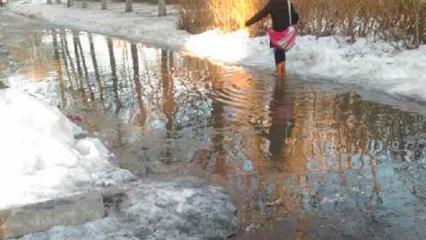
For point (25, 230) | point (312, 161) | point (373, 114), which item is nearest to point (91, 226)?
point (25, 230)

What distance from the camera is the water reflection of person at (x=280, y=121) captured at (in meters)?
7.25

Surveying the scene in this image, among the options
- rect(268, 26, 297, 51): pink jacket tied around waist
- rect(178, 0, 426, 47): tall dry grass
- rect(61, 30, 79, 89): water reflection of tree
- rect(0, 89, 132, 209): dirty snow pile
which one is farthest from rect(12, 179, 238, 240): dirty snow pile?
rect(178, 0, 426, 47): tall dry grass

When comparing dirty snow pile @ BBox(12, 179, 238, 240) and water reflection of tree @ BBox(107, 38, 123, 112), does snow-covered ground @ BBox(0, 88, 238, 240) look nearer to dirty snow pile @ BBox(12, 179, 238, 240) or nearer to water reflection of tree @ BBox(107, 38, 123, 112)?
dirty snow pile @ BBox(12, 179, 238, 240)

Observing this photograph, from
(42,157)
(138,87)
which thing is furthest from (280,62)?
(42,157)

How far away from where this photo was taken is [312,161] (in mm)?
6574

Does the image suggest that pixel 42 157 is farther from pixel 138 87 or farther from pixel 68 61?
pixel 68 61

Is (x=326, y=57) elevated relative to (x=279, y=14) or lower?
lower

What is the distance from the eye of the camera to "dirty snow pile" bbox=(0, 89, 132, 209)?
5.73m

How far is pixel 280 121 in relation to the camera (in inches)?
329

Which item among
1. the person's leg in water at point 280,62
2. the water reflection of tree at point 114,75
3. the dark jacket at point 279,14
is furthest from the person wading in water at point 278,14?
the water reflection of tree at point 114,75

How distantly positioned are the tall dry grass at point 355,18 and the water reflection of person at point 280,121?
280 centimetres

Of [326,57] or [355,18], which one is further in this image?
[355,18]

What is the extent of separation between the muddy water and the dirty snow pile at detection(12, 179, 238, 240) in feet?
0.70

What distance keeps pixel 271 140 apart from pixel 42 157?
2.77 metres
